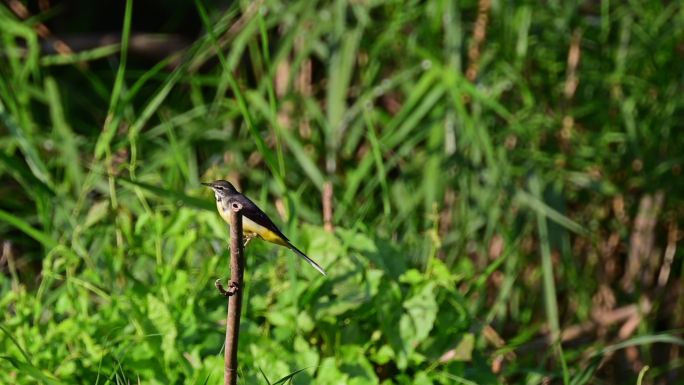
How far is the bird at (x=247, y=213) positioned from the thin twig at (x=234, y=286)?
4cm

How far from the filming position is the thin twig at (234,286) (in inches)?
50.6

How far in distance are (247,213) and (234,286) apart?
160 millimetres

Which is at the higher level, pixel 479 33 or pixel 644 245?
pixel 479 33

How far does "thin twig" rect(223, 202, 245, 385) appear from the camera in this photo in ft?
4.21

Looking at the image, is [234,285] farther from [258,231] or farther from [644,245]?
[644,245]

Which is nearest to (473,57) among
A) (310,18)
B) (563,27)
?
(563,27)

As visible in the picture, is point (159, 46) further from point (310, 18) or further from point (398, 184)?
point (398, 184)

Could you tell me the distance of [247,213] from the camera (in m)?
1.44

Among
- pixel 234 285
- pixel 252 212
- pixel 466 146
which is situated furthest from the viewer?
pixel 466 146

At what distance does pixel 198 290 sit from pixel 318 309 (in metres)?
0.21

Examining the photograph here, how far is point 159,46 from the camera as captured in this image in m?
3.74

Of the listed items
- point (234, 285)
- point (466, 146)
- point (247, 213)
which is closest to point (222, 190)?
point (247, 213)

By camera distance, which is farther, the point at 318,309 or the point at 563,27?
Answer: the point at 563,27

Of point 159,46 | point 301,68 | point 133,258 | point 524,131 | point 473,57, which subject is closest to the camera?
point 133,258
